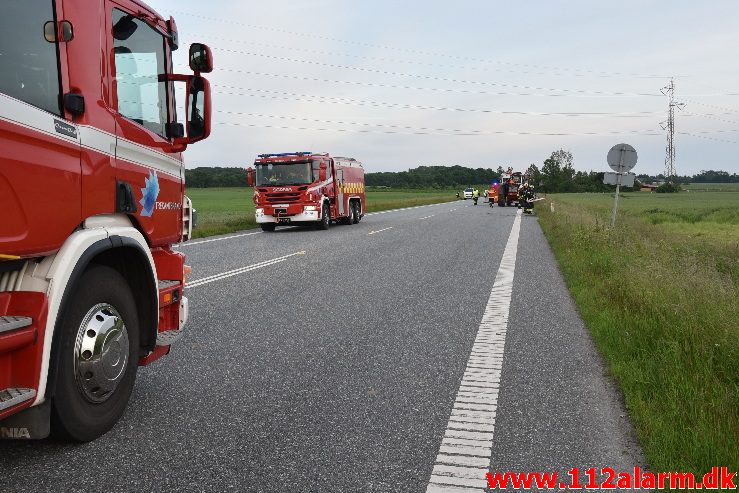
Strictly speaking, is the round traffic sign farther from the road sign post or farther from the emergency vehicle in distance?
the emergency vehicle in distance

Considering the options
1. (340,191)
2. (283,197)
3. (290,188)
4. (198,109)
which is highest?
(198,109)

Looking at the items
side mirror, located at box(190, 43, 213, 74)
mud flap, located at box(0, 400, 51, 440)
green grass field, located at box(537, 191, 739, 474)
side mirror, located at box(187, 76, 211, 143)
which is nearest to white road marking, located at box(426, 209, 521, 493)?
green grass field, located at box(537, 191, 739, 474)

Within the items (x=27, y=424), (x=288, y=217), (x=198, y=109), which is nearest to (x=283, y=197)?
(x=288, y=217)

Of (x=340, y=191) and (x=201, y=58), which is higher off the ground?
(x=201, y=58)

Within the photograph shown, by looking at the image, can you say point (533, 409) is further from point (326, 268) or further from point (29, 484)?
point (326, 268)

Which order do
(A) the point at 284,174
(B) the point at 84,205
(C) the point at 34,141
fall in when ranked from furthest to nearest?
(A) the point at 284,174
(B) the point at 84,205
(C) the point at 34,141

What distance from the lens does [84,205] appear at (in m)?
3.24

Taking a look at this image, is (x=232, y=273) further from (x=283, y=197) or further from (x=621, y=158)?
(x=283, y=197)

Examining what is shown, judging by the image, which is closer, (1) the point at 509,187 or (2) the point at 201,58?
(2) the point at 201,58

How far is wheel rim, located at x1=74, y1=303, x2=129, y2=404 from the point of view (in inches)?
131

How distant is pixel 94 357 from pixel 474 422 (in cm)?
219

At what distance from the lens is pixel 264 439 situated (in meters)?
3.48

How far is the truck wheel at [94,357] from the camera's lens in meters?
3.19

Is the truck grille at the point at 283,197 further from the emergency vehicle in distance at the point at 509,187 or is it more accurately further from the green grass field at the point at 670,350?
the emergency vehicle in distance at the point at 509,187
